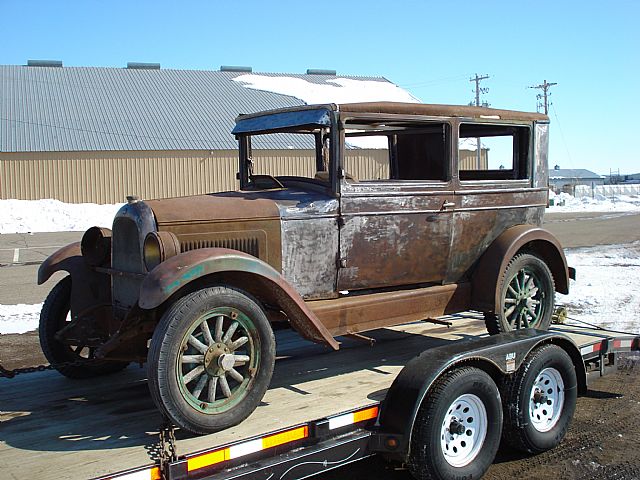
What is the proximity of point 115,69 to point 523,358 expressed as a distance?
1371 inches

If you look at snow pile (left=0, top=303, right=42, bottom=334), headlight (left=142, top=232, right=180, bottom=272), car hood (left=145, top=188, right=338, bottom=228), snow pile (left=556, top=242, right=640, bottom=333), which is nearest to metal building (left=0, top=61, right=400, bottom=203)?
snow pile (left=556, top=242, right=640, bottom=333)

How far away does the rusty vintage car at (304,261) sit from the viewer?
3.63m

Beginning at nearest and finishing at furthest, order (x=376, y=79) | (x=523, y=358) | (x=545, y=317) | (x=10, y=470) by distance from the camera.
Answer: (x=10, y=470), (x=523, y=358), (x=545, y=317), (x=376, y=79)

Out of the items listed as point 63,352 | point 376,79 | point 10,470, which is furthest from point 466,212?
point 376,79

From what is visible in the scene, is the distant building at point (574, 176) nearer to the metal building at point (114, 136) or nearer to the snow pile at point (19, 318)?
the metal building at point (114, 136)

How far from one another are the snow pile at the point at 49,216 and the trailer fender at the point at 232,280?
19.8 m

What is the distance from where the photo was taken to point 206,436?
11.4ft

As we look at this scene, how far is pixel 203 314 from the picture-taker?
141 inches

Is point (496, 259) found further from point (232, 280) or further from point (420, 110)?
point (232, 280)

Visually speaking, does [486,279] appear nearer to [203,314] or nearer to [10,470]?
[203,314]

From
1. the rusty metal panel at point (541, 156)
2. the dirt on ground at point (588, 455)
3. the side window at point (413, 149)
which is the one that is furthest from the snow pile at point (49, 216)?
the dirt on ground at point (588, 455)

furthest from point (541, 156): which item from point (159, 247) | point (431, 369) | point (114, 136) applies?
point (114, 136)

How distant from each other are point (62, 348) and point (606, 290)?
8.36 m

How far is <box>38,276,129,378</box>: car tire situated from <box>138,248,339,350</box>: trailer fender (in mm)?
1403
